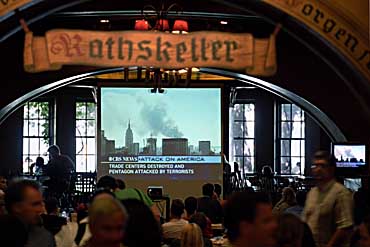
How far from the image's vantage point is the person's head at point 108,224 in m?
3.69

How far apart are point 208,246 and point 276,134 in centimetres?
1550

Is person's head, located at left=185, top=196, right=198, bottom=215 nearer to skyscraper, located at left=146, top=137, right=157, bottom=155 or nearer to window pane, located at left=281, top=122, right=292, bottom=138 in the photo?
skyscraper, located at left=146, top=137, right=157, bottom=155

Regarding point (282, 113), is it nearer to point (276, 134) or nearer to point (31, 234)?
point (276, 134)

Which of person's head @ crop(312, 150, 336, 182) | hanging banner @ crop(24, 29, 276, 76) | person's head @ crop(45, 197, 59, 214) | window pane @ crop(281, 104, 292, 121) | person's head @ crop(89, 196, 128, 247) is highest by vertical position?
window pane @ crop(281, 104, 292, 121)

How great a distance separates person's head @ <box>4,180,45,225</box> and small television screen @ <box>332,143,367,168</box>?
1079 centimetres

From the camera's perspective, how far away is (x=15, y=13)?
957 cm

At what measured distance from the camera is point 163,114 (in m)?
19.5

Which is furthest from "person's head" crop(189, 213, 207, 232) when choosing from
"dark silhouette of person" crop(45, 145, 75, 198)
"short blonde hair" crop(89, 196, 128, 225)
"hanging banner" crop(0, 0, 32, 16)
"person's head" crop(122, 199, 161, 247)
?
"dark silhouette of person" crop(45, 145, 75, 198)

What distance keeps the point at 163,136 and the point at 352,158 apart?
548 centimetres

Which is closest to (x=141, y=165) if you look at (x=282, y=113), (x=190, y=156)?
(x=190, y=156)

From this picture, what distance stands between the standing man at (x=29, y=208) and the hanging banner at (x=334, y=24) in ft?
18.0

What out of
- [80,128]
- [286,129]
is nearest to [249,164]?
[286,129]

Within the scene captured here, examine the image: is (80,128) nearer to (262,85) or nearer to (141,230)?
(262,85)

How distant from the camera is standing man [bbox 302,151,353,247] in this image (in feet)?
21.4
